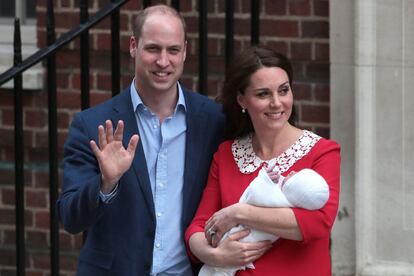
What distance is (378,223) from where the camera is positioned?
5273 mm

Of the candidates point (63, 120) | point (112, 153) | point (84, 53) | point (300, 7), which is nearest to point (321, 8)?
point (300, 7)

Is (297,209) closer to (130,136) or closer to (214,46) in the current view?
(130,136)

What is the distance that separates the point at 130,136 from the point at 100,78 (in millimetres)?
1988

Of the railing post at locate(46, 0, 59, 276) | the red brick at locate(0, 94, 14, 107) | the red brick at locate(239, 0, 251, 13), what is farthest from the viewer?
the red brick at locate(0, 94, 14, 107)

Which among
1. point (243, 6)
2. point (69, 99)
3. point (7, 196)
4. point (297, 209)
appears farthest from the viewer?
point (7, 196)

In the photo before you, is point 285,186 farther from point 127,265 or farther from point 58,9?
point 58,9

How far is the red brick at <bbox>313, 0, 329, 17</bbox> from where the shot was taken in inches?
223

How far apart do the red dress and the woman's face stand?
4.1 inches

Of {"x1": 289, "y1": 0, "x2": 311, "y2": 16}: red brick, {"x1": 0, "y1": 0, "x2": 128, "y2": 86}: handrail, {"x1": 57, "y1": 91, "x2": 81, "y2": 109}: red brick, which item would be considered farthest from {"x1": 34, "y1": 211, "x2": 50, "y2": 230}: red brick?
{"x1": 289, "y1": 0, "x2": 311, "y2": 16}: red brick

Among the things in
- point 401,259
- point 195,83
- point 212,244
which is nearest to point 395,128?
point 401,259

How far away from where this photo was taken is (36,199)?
6.29m

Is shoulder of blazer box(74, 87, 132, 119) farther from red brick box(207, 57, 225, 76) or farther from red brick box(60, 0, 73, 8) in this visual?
red brick box(60, 0, 73, 8)

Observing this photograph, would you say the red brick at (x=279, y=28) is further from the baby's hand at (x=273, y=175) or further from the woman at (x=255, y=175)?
the baby's hand at (x=273, y=175)

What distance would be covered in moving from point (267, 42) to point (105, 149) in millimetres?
2074
